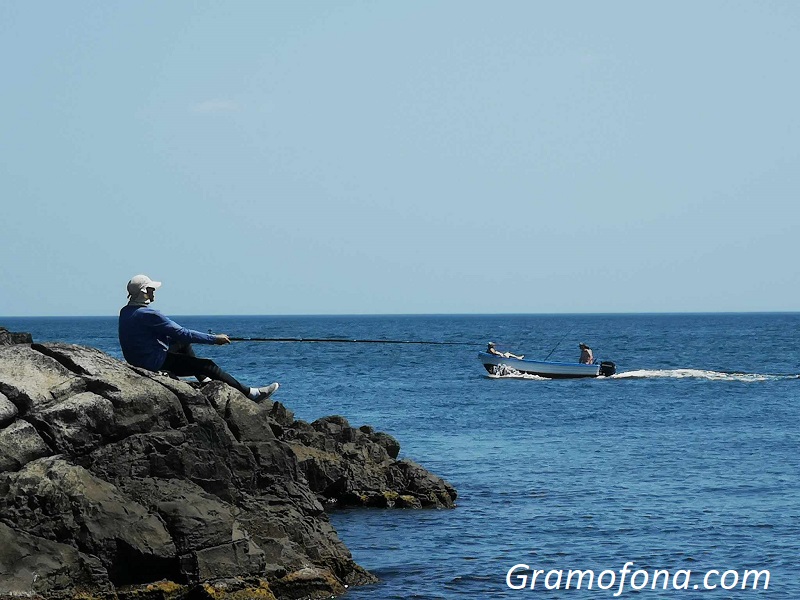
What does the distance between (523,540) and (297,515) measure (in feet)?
16.3

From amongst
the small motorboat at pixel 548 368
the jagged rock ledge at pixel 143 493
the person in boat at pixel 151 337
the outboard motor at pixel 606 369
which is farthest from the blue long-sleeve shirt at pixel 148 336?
the outboard motor at pixel 606 369

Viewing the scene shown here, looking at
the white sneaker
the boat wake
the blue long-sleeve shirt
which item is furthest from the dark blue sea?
the blue long-sleeve shirt

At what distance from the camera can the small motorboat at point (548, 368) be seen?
172 feet

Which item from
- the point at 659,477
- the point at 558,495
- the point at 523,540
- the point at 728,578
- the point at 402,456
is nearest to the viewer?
the point at 728,578

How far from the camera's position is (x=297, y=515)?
13961 millimetres

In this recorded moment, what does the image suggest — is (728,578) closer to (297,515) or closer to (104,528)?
(297,515)

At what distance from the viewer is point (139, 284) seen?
13836mm

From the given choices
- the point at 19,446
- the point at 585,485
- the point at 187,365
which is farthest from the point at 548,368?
the point at 19,446

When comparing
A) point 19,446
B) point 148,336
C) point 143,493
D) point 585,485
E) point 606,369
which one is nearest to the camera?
point 19,446

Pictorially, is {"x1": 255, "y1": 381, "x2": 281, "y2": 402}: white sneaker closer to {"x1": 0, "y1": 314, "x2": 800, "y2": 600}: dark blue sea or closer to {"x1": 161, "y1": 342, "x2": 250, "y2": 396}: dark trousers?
{"x1": 161, "y1": 342, "x2": 250, "y2": 396}: dark trousers

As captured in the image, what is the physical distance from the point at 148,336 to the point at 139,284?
629mm

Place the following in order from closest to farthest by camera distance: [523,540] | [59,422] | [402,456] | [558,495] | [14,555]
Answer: [14,555] → [59,422] → [523,540] → [558,495] → [402,456]

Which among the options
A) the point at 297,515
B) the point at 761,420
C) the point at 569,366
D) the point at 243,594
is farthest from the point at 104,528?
the point at 569,366

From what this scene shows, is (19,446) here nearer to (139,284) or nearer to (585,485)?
(139,284)
